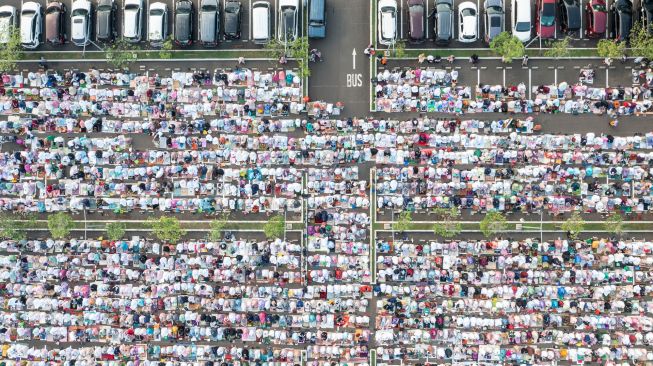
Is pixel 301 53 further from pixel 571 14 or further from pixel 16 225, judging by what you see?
pixel 16 225

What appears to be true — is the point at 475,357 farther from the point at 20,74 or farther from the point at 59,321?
the point at 20,74

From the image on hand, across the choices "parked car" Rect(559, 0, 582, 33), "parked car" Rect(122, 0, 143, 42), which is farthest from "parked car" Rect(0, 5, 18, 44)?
"parked car" Rect(559, 0, 582, 33)

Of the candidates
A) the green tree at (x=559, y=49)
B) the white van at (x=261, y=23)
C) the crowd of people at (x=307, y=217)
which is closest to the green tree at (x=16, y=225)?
the crowd of people at (x=307, y=217)

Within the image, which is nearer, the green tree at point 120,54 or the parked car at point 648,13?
the parked car at point 648,13

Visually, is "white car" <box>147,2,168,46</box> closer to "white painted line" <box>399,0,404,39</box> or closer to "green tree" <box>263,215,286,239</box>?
"green tree" <box>263,215,286,239</box>

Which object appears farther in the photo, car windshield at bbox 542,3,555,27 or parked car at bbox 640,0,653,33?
car windshield at bbox 542,3,555,27

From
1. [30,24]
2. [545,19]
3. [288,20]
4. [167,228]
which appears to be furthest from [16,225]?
[545,19]

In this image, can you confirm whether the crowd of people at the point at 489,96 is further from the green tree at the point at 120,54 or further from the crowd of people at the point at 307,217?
the green tree at the point at 120,54
